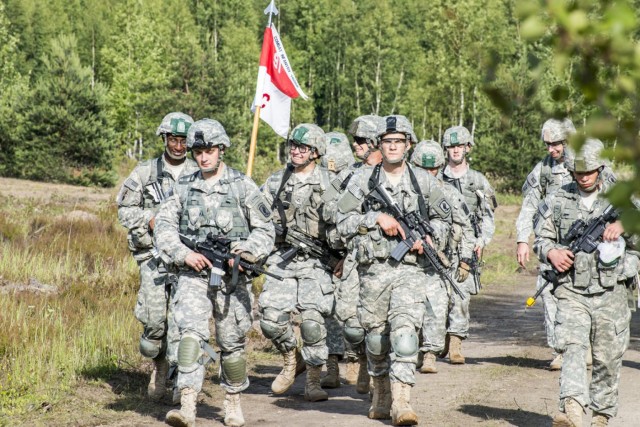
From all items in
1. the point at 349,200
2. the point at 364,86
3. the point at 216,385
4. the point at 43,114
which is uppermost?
the point at 364,86

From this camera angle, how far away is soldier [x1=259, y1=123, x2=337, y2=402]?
27.9 feet

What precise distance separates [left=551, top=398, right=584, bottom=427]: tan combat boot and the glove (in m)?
3.82

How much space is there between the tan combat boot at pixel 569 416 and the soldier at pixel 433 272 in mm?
1769

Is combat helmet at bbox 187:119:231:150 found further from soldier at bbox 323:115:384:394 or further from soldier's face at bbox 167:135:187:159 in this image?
soldier at bbox 323:115:384:394

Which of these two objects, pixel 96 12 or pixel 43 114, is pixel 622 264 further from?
pixel 96 12

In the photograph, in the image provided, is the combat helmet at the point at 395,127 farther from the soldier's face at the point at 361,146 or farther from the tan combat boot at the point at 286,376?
the tan combat boot at the point at 286,376

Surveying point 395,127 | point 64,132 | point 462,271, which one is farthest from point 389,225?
point 64,132

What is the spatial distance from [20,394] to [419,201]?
3.47 meters

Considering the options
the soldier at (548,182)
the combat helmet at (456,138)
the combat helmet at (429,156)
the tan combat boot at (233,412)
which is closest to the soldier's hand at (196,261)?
the tan combat boot at (233,412)

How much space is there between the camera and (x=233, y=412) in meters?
7.33

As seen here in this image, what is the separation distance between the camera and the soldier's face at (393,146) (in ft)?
24.4

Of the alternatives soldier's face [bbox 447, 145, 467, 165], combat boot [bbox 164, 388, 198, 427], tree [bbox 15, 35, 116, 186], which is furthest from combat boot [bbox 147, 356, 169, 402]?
tree [bbox 15, 35, 116, 186]

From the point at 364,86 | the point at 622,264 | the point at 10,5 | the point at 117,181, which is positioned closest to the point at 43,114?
the point at 117,181

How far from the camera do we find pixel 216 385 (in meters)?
9.19
